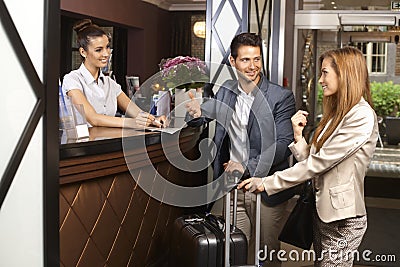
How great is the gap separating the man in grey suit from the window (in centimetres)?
480

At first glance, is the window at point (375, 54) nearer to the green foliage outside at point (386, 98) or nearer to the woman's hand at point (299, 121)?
the green foliage outside at point (386, 98)

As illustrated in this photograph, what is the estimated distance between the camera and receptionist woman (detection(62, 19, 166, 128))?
3.64m

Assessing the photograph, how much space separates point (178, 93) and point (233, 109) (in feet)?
3.61

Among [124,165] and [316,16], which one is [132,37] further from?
[124,165]

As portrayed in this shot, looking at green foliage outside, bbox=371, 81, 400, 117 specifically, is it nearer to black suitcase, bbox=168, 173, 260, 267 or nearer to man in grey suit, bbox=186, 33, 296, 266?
man in grey suit, bbox=186, 33, 296, 266

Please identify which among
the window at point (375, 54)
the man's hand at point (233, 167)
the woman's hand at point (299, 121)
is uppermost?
the window at point (375, 54)

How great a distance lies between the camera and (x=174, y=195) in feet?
12.7

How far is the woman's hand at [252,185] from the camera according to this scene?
2.52m

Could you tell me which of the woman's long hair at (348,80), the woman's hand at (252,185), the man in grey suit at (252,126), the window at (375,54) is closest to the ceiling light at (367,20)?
the window at (375,54)

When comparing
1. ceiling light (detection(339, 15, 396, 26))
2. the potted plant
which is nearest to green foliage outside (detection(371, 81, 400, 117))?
the potted plant

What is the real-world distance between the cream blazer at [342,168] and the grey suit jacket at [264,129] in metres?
0.28

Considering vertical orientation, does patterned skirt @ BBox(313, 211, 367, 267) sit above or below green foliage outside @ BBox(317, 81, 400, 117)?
below

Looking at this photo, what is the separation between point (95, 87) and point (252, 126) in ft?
4.24

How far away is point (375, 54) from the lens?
7.77 meters
